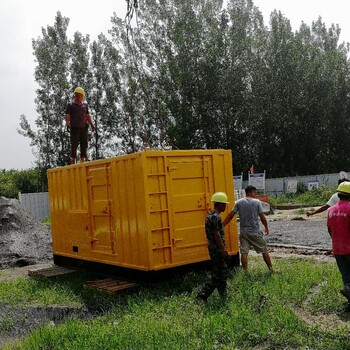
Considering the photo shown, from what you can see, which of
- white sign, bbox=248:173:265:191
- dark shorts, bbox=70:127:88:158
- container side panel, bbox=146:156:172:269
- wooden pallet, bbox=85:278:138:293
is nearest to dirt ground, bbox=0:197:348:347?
wooden pallet, bbox=85:278:138:293

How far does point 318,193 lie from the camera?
95.5ft

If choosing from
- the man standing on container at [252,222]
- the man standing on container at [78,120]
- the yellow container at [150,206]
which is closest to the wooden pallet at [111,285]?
the yellow container at [150,206]

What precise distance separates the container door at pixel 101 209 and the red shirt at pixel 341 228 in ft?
14.7

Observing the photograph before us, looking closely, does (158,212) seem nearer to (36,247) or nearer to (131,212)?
(131,212)

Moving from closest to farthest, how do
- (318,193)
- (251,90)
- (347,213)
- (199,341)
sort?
(199,341), (347,213), (318,193), (251,90)

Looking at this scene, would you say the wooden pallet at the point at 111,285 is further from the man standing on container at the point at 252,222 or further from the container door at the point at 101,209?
the man standing on container at the point at 252,222

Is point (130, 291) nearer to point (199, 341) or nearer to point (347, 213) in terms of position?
point (199, 341)

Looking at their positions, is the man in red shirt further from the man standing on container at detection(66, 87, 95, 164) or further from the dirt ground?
the man standing on container at detection(66, 87, 95, 164)

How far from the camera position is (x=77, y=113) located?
1121 cm

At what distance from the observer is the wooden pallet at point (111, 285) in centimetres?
837

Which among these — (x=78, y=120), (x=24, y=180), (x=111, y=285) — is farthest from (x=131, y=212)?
(x=24, y=180)

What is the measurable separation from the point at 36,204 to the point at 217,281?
23870 mm

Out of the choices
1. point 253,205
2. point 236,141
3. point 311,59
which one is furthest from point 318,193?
point 253,205

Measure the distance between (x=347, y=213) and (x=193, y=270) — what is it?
363cm
